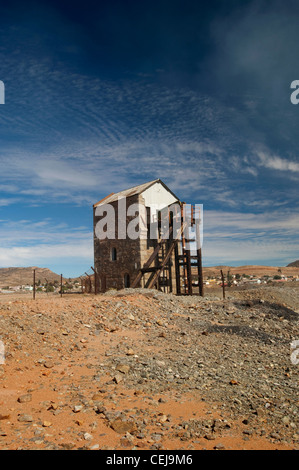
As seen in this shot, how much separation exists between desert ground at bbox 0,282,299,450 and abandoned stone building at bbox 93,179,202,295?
8223 mm

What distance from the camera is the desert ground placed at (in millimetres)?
4496

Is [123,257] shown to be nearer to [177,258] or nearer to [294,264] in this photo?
[177,258]

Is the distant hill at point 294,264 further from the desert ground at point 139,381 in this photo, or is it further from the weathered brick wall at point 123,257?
the desert ground at point 139,381

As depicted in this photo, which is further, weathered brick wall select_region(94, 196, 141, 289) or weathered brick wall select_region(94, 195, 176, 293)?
weathered brick wall select_region(94, 196, 141, 289)

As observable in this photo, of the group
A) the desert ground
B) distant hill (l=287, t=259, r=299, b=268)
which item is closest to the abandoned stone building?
the desert ground

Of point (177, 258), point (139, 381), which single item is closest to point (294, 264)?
point (177, 258)

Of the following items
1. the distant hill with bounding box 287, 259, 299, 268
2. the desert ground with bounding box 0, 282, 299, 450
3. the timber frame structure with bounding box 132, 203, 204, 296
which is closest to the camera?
the desert ground with bounding box 0, 282, 299, 450

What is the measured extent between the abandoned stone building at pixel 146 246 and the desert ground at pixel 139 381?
324 inches

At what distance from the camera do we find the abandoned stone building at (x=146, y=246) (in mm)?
20406

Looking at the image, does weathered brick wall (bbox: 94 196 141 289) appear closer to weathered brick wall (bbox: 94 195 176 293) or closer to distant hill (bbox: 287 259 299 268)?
weathered brick wall (bbox: 94 195 176 293)

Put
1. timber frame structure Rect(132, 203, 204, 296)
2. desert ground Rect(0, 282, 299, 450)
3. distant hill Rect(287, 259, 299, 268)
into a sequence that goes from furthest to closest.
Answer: distant hill Rect(287, 259, 299, 268) < timber frame structure Rect(132, 203, 204, 296) < desert ground Rect(0, 282, 299, 450)

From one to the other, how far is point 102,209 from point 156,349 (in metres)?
17.0

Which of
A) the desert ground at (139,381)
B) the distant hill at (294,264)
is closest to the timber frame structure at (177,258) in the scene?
the desert ground at (139,381)
